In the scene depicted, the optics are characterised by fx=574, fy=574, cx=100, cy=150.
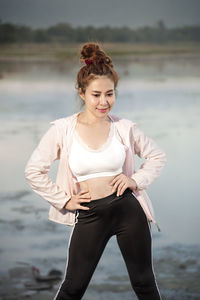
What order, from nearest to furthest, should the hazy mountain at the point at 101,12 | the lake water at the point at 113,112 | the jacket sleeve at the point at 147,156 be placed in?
1. the jacket sleeve at the point at 147,156
2. the lake water at the point at 113,112
3. the hazy mountain at the point at 101,12

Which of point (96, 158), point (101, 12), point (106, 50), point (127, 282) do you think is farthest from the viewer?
point (106, 50)

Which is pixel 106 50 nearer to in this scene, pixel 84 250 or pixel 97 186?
pixel 97 186

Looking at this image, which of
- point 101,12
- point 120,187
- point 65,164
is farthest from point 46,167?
point 101,12

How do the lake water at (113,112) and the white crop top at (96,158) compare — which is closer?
the white crop top at (96,158)

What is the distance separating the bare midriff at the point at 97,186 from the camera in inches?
89.7

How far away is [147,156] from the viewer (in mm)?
2391

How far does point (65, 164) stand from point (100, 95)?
31 centimetres

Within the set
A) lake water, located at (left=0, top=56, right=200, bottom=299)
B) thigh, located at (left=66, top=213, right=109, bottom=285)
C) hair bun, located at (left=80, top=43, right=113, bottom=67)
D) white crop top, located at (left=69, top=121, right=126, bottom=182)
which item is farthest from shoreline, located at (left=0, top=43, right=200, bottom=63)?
thigh, located at (left=66, top=213, right=109, bottom=285)

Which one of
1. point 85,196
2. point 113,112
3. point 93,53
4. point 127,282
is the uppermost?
point 93,53

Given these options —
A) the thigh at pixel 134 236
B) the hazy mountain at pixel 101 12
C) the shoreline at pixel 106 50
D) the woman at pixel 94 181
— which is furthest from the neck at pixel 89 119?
the shoreline at pixel 106 50

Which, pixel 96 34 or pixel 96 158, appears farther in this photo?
pixel 96 34

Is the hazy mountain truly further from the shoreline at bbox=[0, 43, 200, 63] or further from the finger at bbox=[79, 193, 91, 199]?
the finger at bbox=[79, 193, 91, 199]

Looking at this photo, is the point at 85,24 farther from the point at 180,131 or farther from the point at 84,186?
the point at 84,186

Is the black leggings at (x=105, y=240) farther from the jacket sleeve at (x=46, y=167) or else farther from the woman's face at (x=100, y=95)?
the woman's face at (x=100, y=95)
